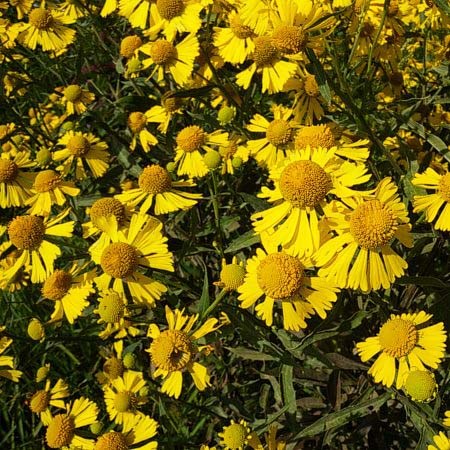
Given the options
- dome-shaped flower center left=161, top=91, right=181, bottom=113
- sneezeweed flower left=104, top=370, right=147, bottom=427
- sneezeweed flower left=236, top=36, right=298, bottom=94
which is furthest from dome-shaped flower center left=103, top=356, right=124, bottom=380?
sneezeweed flower left=236, top=36, right=298, bottom=94

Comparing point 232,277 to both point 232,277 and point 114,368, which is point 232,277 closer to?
point 232,277

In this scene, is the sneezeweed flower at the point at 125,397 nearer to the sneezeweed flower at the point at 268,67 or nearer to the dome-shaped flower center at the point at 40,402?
the dome-shaped flower center at the point at 40,402

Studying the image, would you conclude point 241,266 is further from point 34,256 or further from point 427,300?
point 34,256

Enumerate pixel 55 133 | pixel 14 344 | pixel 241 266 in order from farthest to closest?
pixel 55 133 → pixel 14 344 → pixel 241 266

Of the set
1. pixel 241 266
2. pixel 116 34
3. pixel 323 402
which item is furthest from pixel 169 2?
pixel 323 402

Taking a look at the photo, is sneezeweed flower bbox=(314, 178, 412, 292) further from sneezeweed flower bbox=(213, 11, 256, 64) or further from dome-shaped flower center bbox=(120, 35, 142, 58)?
dome-shaped flower center bbox=(120, 35, 142, 58)
